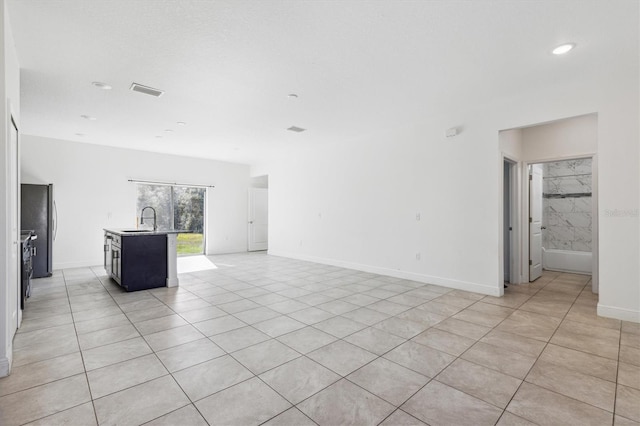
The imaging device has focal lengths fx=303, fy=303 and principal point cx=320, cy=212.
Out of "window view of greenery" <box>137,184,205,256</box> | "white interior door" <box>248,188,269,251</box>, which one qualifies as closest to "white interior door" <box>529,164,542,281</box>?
"white interior door" <box>248,188,269,251</box>

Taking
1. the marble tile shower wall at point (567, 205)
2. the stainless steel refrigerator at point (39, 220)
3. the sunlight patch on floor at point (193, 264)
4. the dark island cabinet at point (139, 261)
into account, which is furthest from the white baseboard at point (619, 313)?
the stainless steel refrigerator at point (39, 220)

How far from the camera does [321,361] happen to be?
7.73ft

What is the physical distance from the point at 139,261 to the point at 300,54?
375 cm

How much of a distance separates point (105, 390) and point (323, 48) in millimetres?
3158

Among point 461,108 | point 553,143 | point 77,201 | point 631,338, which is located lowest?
point 631,338

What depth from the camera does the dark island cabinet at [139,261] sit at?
14.6 feet

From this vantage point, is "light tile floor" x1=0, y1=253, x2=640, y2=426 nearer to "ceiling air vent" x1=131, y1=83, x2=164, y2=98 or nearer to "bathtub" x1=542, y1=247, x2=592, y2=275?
"bathtub" x1=542, y1=247, x2=592, y2=275

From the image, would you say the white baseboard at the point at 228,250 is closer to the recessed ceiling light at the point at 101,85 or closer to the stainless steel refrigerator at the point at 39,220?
the stainless steel refrigerator at the point at 39,220

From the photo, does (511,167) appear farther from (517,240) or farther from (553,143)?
(517,240)

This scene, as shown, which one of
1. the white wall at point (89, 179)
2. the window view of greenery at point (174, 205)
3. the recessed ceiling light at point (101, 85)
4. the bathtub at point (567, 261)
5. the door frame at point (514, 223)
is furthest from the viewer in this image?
the window view of greenery at point (174, 205)

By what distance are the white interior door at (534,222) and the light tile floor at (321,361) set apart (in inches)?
43.9

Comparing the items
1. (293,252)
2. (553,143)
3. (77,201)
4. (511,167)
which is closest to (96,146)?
(77,201)

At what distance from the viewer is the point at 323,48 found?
111 inches

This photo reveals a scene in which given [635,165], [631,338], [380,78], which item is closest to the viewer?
[631,338]
